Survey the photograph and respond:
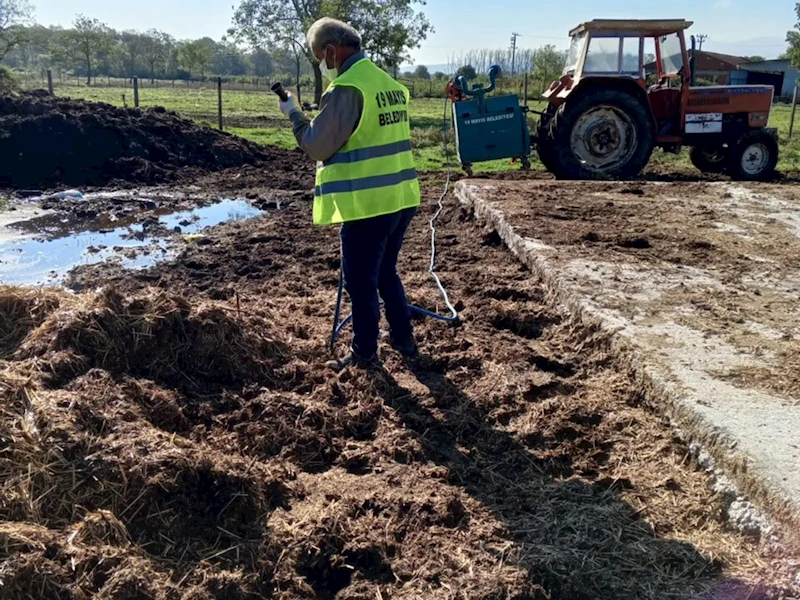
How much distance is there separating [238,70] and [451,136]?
104939 millimetres

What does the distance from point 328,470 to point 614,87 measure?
937 centimetres

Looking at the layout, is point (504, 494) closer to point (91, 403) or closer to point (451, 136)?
point (91, 403)

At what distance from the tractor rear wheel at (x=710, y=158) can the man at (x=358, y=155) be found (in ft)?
31.9

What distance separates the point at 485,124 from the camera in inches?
407

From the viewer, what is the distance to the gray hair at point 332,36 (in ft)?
Answer: 11.4

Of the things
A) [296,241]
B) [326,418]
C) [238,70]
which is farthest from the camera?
[238,70]

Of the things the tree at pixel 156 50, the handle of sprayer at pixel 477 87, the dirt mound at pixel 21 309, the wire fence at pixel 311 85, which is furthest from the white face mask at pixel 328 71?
the tree at pixel 156 50

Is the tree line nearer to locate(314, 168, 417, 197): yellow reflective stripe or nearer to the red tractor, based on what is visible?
the red tractor

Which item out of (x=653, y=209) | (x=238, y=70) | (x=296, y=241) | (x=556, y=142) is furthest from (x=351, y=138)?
(x=238, y=70)

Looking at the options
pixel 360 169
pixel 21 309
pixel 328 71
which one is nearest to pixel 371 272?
pixel 360 169

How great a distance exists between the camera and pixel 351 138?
355cm

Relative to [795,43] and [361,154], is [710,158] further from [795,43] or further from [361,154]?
[795,43]

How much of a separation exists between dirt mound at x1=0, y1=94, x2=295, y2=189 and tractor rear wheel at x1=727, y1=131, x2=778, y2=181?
7.87 m

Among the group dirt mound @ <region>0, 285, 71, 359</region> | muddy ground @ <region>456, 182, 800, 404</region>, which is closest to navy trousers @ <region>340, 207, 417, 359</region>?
muddy ground @ <region>456, 182, 800, 404</region>
